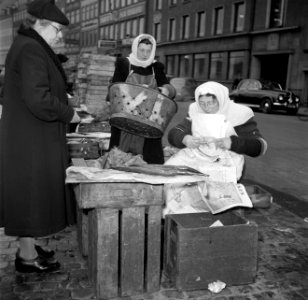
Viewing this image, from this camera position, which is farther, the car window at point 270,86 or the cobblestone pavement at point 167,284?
the car window at point 270,86

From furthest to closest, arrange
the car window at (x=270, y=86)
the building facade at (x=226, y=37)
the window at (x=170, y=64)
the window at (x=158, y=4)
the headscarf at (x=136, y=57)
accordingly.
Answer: the window at (x=158, y=4), the window at (x=170, y=64), the building facade at (x=226, y=37), the car window at (x=270, y=86), the headscarf at (x=136, y=57)

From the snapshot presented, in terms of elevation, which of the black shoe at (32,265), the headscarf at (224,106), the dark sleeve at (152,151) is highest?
the headscarf at (224,106)

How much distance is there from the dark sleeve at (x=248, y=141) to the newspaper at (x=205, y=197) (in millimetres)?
455

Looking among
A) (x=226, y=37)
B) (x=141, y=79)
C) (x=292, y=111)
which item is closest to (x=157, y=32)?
(x=226, y=37)

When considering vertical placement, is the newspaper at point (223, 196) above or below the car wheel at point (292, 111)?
above

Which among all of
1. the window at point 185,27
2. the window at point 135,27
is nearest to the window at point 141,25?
the window at point 135,27

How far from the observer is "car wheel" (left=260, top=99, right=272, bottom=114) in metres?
19.0

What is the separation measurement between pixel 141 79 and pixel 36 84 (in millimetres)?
1555

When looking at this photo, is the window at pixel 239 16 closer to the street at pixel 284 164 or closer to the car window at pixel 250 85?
the car window at pixel 250 85

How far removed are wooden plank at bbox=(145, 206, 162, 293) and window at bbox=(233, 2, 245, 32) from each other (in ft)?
95.8

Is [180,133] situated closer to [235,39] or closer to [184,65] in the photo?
[235,39]

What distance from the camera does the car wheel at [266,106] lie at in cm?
1902

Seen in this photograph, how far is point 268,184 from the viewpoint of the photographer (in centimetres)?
645

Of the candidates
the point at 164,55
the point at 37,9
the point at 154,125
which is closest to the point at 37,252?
the point at 154,125
